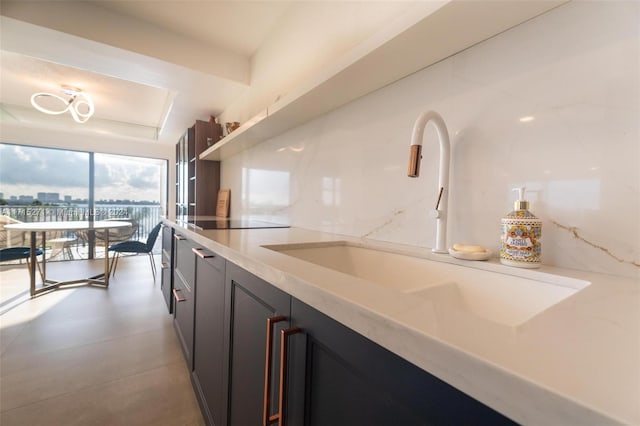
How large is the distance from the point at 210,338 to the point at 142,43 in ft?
7.70

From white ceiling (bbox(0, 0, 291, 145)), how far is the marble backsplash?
1.56m

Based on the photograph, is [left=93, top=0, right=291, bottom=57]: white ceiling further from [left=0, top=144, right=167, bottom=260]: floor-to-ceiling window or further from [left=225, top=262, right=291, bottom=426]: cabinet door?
[left=0, top=144, right=167, bottom=260]: floor-to-ceiling window

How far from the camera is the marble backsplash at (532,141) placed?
60 cm

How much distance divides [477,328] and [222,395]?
3.50 feet

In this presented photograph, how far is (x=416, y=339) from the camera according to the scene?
1.03 ft

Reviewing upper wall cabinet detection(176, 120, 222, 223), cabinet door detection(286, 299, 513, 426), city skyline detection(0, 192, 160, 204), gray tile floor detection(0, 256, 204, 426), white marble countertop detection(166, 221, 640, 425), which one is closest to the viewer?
white marble countertop detection(166, 221, 640, 425)

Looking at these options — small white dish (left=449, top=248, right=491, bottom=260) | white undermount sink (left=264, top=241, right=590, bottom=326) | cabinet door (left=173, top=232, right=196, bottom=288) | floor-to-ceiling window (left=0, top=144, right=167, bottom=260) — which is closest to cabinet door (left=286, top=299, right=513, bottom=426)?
white undermount sink (left=264, top=241, right=590, bottom=326)

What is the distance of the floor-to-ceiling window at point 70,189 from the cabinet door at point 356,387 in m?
5.08

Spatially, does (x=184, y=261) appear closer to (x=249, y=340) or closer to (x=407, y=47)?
(x=249, y=340)

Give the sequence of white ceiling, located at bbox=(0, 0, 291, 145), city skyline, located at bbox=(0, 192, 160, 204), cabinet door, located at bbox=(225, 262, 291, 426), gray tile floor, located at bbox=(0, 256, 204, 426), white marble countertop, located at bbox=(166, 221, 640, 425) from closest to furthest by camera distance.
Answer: white marble countertop, located at bbox=(166, 221, 640, 425)
cabinet door, located at bbox=(225, 262, 291, 426)
gray tile floor, located at bbox=(0, 256, 204, 426)
white ceiling, located at bbox=(0, 0, 291, 145)
city skyline, located at bbox=(0, 192, 160, 204)

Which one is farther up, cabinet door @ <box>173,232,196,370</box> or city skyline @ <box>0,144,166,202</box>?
city skyline @ <box>0,144,166,202</box>

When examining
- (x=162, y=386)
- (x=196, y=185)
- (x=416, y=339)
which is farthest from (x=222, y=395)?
(x=196, y=185)

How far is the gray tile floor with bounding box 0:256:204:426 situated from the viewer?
1382mm

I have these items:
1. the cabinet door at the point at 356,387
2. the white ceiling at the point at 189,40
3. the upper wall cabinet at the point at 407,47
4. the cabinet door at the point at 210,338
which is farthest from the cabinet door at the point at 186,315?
the white ceiling at the point at 189,40
